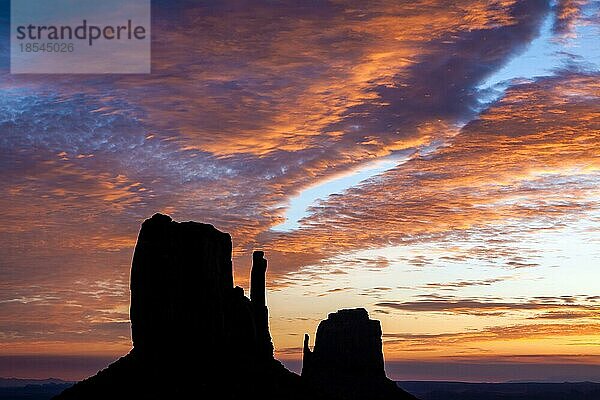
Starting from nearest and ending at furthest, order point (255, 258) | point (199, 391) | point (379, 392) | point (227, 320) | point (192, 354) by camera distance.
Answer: point (199, 391) < point (192, 354) < point (227, 320) < point (255, 258) < point (379, 392)

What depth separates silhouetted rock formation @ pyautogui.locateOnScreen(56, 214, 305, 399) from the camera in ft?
321

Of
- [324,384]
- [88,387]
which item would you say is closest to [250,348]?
[88,387]

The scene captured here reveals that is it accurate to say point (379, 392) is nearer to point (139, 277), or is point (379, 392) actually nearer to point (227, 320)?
point (227, 320)

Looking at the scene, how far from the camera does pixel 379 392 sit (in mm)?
197250

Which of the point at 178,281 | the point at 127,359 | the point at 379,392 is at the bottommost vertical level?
the point at 379,392

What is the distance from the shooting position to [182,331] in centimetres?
10531

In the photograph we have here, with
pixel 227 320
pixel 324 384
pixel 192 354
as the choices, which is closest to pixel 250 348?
pixel 227 320

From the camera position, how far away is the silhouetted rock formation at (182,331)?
321ft

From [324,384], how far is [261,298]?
70169 millimetres

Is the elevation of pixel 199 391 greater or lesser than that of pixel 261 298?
lesser

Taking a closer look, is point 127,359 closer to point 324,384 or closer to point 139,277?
point 139,277

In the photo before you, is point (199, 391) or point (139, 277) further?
point (139, 277)

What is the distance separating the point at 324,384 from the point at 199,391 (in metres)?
105

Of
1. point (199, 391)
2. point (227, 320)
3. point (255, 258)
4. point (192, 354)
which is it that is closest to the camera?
point (199, 391)
